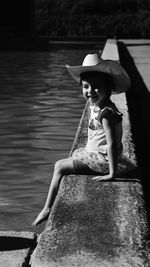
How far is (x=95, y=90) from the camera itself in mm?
5250

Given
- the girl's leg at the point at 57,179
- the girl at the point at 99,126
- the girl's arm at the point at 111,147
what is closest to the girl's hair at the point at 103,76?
the girl at the point at 99,126

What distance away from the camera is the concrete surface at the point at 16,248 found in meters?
4.34

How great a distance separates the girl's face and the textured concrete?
51cm

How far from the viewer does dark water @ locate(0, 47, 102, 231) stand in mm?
6691

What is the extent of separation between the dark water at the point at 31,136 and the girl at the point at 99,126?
65 centimetres

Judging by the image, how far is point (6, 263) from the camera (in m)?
4.32

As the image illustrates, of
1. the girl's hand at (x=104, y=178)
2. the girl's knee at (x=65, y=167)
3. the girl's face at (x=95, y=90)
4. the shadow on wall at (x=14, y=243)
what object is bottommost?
the shadow on wall at (x=14, y=243)

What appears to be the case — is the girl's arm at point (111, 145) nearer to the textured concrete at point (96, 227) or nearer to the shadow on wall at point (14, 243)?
the textured concrete at point (96, 227)

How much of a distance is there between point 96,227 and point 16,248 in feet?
2.22

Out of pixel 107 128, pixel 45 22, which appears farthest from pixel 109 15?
pixel 107 128

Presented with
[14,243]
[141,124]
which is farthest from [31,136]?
[14,243]

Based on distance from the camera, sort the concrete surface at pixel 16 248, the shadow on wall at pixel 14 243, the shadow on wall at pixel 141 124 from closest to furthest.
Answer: the concrete surface at pixel 16 248
the shadow on wall at pixel 14 243
the shadow on wall at pixel 141 124

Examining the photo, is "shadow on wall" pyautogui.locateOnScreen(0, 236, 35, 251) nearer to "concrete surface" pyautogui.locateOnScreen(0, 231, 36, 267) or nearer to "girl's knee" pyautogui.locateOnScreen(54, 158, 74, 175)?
"concrete surface" pyautogui.locateOnScreen(0, 231, 36, 267)

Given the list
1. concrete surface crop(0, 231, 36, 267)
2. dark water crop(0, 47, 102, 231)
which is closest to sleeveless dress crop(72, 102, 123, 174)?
concrete surface crop(0, 231, 36, 267)
